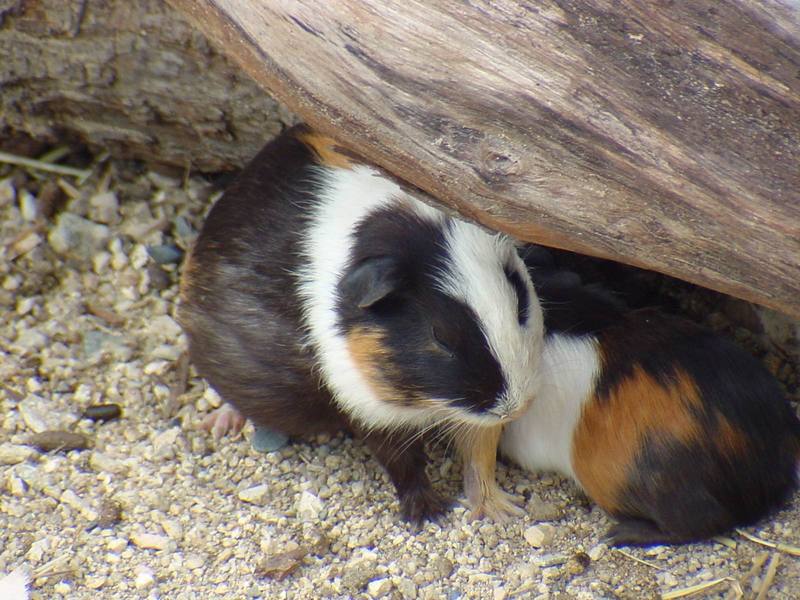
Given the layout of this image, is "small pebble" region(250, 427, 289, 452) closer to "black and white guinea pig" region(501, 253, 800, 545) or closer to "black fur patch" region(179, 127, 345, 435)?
"black fur patch" region(179, 127, 345, 435)

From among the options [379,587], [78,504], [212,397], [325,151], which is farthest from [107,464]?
[325,151]

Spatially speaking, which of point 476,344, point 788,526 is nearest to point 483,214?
point 476,344

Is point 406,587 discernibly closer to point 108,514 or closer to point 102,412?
point 108,514

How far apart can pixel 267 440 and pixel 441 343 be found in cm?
117

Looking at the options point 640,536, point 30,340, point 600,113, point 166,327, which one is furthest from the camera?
point 166,327

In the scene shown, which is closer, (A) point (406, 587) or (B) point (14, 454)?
(A) point (406, 587)

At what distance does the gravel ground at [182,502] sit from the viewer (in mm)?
3297

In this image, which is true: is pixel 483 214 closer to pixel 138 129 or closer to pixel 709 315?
pixel 709 315

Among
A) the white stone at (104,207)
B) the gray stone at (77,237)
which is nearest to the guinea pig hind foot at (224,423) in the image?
the gray stone at (77,237)

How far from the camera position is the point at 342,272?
3.33 m

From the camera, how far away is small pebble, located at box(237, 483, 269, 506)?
144 inches

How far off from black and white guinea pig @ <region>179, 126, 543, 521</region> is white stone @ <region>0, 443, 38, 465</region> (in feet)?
2.36

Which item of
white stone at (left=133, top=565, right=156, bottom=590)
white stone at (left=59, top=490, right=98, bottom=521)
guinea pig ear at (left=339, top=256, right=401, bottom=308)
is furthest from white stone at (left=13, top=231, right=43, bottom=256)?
guinea pig ear at (left=339, top=256, right=401, bottom=308)

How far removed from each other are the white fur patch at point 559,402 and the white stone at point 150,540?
139 cm
